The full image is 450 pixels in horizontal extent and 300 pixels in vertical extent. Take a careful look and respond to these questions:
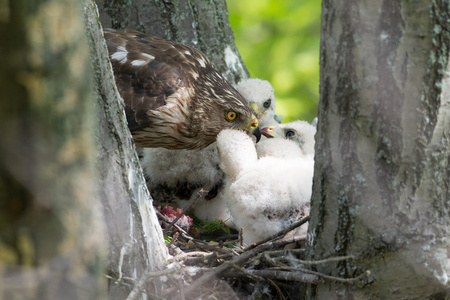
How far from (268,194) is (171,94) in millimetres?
1252

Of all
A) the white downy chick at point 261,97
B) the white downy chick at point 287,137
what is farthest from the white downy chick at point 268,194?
the white downy chick at point 261,97

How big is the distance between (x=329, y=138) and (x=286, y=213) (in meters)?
0.98

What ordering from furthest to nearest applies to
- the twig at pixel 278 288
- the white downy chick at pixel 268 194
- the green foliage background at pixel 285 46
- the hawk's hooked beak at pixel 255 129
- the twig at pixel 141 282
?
1. the green foliage background at pixel 285 46
2. the hawk's hooked beak at pixel 255 129
3. the white downy chick at pixel 268 194
4. the twig at pixel 278 288
5. the twig at pixel 141 282

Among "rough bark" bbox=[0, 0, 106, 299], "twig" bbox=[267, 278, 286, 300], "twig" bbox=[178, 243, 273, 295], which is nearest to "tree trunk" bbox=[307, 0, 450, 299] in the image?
"twig" bbox=[267, 278, 286, 300]

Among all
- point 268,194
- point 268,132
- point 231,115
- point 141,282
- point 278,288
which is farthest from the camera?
point 231,115

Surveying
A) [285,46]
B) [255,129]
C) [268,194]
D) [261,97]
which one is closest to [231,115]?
[255,129]

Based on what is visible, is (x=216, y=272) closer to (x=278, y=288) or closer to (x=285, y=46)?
(x=278, y=288)

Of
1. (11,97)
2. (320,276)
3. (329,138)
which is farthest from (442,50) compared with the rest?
(11,97)

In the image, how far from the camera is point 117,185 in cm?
197

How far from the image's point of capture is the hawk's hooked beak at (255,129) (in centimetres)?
371

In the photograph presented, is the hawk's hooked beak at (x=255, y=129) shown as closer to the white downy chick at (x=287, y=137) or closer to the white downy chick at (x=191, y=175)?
the white downy chick at (x=287, y=137)

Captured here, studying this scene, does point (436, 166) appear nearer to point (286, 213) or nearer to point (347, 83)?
point (347, 83)

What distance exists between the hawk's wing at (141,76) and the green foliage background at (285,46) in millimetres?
1435

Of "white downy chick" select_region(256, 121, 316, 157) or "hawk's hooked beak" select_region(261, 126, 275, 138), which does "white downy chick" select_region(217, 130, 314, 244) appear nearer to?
"white downy chick" select_region(256, 121, 316, 157)
